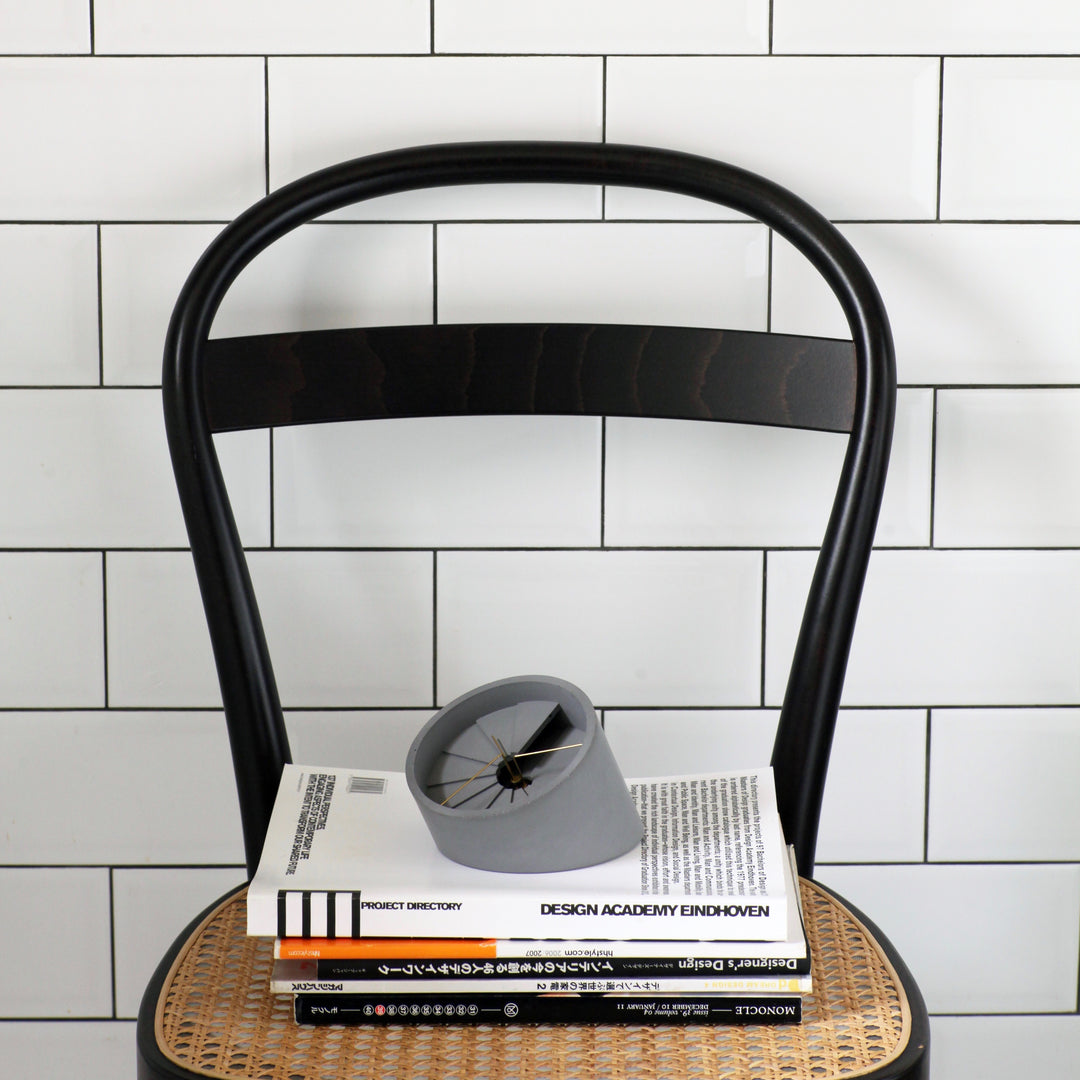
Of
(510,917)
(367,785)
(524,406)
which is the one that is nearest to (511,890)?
(510,917)

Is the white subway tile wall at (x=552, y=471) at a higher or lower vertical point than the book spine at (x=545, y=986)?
higher

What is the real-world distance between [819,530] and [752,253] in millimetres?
218

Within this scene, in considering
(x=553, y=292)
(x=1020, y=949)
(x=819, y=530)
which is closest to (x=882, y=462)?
(x=819, y=530)

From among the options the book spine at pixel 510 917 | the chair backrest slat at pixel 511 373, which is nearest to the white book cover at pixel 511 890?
the book spine at pixel 510 917

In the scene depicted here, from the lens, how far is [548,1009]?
530 millimetres

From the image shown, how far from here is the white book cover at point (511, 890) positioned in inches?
20.5

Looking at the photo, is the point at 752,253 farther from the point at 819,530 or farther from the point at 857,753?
the point at 857,753

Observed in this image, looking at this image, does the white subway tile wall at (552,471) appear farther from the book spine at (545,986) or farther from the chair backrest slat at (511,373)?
the book spine at (545,986)

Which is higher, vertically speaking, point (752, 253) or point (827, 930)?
point (752, 253)

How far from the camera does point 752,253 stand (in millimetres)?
802

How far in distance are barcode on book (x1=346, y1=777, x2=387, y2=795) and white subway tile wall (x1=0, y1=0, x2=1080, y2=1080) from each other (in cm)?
22

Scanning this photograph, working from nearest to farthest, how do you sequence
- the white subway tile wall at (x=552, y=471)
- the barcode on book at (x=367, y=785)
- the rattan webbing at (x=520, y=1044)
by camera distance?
the rattan webbing at (x=520, y=1044), the barcode on book at (x=367, y=785), the white subway tile wall at (x=552, y=471)

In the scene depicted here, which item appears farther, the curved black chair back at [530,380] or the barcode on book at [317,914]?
the curved black chair back at [530,380]

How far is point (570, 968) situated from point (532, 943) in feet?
0.08
